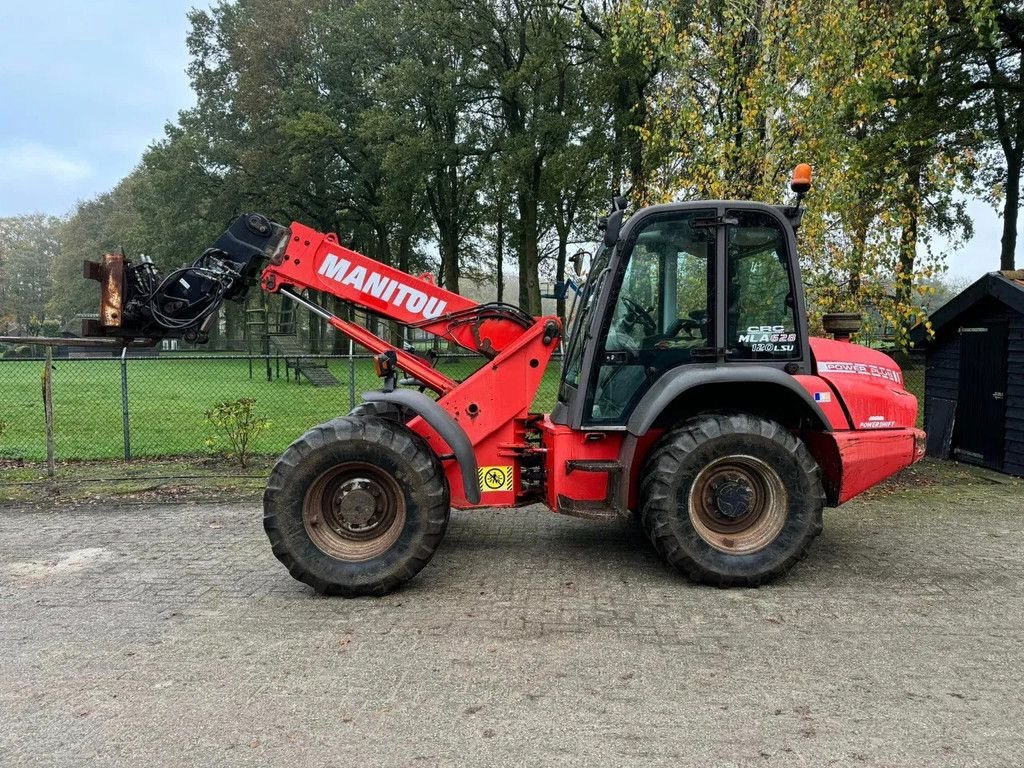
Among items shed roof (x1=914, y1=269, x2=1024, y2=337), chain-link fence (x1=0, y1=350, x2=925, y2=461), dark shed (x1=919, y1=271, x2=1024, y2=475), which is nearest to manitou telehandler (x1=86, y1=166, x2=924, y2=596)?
chain-link fence (x1=0, y1=350, x2=925, y2=461)

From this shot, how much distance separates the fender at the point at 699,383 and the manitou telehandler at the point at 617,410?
2 centimetres

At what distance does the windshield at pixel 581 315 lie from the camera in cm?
530

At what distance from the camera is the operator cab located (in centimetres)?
502

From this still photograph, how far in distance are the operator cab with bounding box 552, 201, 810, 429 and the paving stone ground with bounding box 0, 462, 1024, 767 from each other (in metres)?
1.43

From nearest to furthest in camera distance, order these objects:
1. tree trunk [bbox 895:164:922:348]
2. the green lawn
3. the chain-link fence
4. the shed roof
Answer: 1. the shed roof
2. tree trunk [bbox 895:164:922:348]
3. the chain-link fence
4. the green lawn

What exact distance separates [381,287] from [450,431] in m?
1.29

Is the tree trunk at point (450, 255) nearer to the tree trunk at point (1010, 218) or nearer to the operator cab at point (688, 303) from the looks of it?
the tree trunk at point (1010, 218)

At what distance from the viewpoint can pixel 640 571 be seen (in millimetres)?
5254

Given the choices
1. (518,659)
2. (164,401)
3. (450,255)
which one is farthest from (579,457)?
(450,255)

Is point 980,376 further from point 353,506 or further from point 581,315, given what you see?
point 353,506

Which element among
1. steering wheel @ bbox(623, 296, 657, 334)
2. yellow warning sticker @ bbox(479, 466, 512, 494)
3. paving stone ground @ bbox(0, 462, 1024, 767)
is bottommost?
paving stone ground @ bbox(0, 462, 1024, 767)

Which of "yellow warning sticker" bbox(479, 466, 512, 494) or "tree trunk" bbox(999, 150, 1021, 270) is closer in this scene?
"yellow warning sticker" bbox(479, 466, 512, 494)

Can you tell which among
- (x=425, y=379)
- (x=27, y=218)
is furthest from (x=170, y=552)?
(x=27, y=218)

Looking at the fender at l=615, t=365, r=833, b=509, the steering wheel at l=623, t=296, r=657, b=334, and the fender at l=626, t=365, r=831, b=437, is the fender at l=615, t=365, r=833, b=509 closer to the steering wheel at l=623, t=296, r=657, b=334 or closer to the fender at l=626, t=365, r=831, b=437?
the fender at l=626, t=365, r=831, b=437
